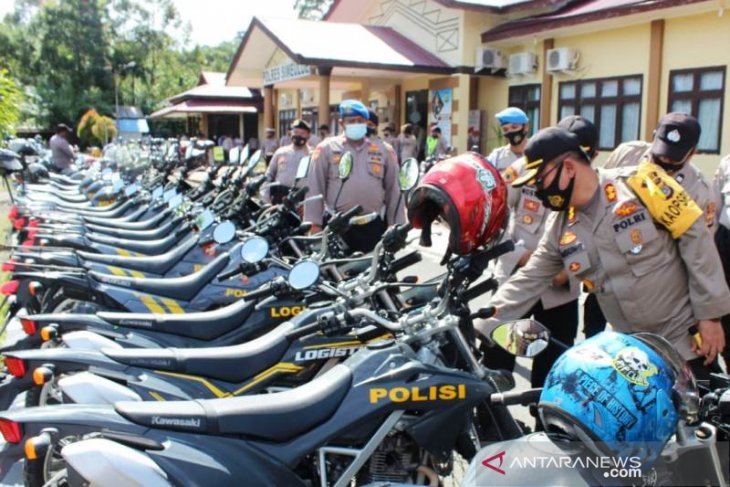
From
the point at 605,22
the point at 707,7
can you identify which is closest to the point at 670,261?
the point at 707,7

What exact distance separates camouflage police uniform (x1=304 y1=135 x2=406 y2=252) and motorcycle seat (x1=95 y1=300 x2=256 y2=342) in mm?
2175

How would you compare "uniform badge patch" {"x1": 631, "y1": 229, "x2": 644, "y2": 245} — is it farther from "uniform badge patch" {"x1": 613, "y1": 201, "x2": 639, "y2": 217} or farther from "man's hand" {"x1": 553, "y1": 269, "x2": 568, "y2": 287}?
"man's hand" {"x1": 553, "y1": 269, "x2": 568, "y2": 287}

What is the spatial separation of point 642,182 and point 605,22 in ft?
38.1

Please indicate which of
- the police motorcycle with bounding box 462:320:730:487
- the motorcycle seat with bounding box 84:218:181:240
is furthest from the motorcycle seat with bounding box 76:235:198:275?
the police motorcycle with bounding box 462:320:730:487

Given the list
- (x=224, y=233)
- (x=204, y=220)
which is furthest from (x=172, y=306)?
(x=204, y=220)

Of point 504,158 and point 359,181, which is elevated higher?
point 504,158

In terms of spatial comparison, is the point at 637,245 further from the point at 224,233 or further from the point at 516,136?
the point at 224,233

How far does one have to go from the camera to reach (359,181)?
19.1ft

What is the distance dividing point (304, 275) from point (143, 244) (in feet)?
10.2

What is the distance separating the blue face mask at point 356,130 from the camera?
5711 mm

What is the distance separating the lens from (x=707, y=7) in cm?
1119

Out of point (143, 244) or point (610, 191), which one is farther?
point (143, 244)

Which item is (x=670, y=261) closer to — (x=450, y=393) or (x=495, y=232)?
(x=495, y=232)

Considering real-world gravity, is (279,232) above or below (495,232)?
below
